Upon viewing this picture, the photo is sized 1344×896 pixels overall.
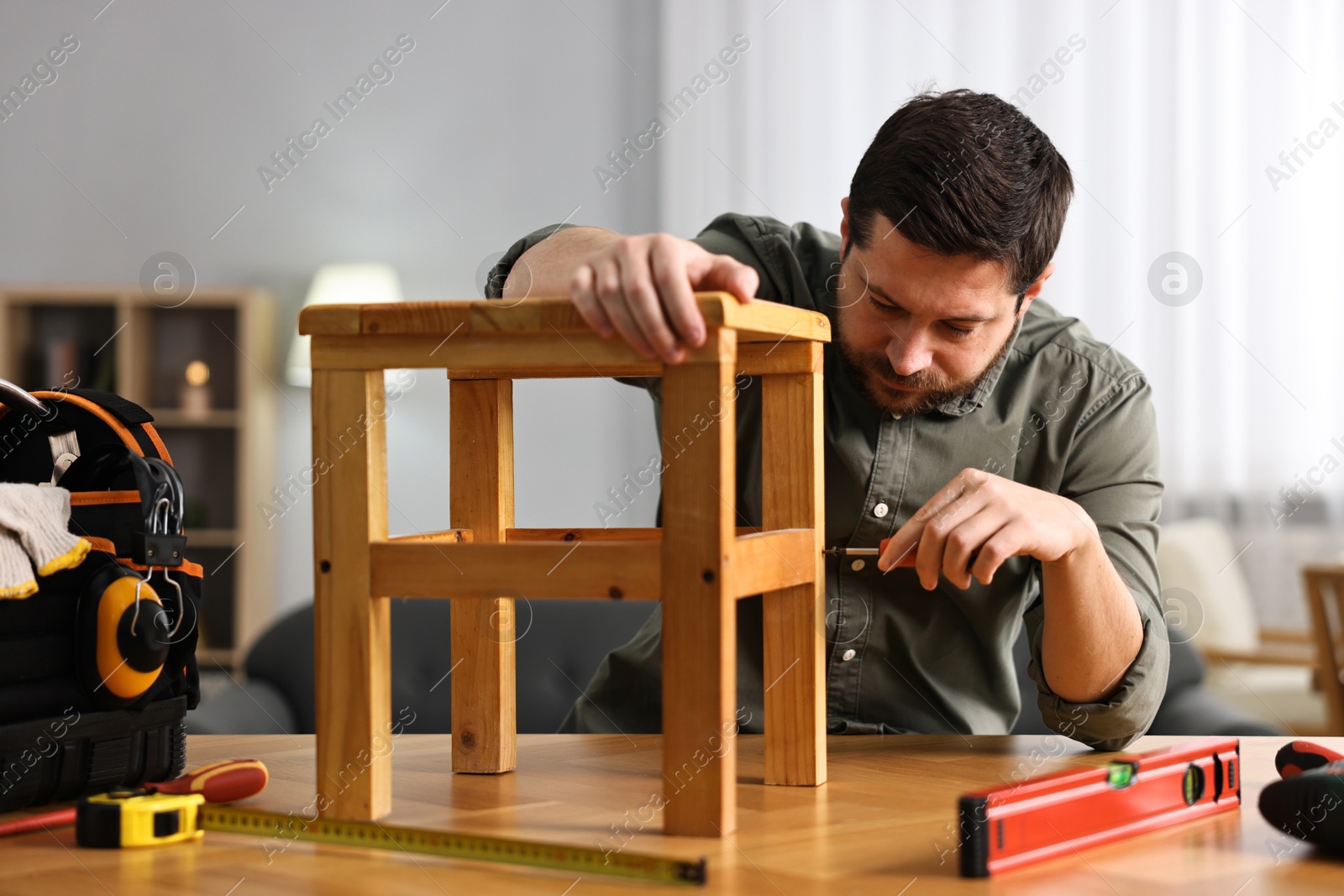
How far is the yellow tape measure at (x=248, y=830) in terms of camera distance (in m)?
0.63

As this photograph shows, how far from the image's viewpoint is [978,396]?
120cm

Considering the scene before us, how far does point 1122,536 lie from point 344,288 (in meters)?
2.52

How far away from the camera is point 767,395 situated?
0.87m

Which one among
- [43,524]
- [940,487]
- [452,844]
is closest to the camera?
[452,844]

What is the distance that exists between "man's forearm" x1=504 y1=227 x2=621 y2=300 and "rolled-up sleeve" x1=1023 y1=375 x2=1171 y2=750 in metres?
0.52

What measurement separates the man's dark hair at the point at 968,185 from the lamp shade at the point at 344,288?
223cm

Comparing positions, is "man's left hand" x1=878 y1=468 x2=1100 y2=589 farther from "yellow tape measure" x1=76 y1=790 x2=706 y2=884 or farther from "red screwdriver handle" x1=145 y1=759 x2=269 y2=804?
"red screwdriver handle" x1=145 y1=759 x2=269 y2=804

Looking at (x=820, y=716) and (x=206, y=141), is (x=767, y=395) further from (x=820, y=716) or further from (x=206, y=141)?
(x=206, y=141)

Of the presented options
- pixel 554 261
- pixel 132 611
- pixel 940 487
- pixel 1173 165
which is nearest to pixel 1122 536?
pixel 940 487

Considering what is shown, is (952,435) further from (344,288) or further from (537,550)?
(344,288)

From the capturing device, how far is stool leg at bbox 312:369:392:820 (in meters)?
0.71

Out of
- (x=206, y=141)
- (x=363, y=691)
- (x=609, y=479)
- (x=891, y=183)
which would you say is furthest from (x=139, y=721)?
(x=206, y=141)

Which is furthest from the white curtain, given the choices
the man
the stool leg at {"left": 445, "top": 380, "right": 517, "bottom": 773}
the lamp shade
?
the stool leg at {"left": 445, "top": 380, "right": 517, "bottom": 773}

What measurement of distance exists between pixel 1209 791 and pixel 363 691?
0.55 metres
